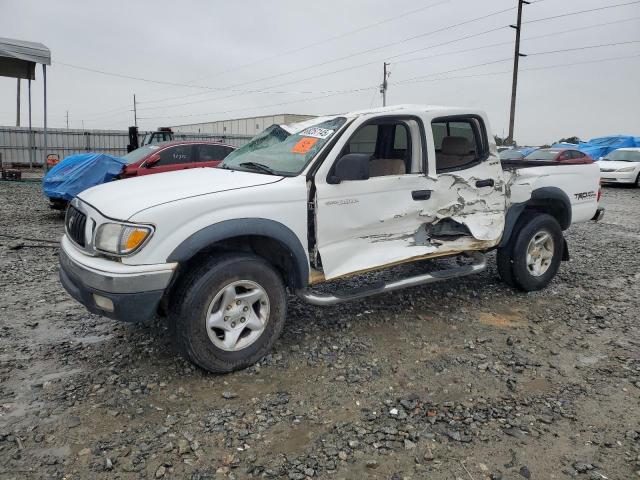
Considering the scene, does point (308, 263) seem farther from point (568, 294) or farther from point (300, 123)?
point (568, 294)

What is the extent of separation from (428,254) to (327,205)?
117 cm

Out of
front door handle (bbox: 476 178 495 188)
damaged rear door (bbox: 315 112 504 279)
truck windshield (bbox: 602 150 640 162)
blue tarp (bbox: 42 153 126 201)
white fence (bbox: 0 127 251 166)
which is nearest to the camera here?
damaged rear door (bbox: 315 112 504 279)

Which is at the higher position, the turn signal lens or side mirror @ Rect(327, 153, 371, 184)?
side mirror @ Rect(327, 153, 371, 184)

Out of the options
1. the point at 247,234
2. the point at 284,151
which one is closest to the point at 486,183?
the point at 284,151

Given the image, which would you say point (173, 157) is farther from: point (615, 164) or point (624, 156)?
point (624, 156)

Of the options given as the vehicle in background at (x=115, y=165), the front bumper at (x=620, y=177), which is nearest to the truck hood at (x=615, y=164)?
the front bumper at (x=620, y=177)

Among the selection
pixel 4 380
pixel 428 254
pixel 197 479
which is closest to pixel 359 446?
pixel 197 479

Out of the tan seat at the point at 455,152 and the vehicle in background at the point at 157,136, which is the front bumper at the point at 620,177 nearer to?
the vehicle in background at the point at 157,136

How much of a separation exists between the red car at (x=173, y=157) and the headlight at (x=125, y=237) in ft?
23.0

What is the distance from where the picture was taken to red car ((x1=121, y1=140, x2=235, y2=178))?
9.88 m

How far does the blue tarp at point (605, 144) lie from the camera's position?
83.7 ft

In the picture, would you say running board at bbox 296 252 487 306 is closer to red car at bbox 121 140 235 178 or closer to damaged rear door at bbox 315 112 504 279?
damaged rear door at bbox 315 112 504 279

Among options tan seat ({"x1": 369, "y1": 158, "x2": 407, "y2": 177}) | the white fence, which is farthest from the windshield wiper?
the white fence

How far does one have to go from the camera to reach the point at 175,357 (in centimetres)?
368
